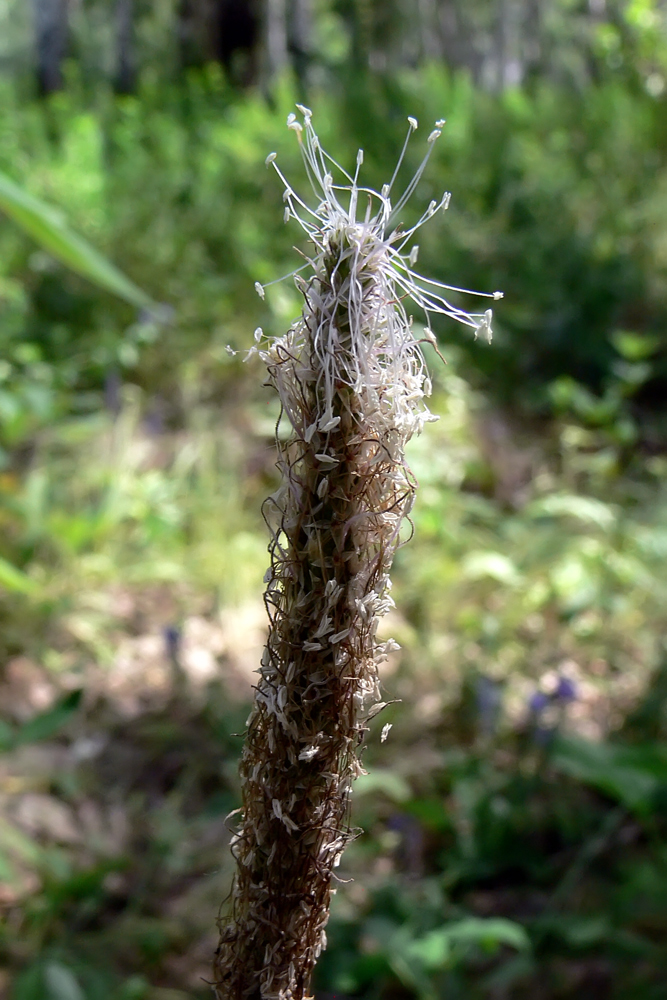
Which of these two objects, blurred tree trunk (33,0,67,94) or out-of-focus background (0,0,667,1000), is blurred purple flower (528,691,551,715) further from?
blurred tree trunk (33,0,67,94)

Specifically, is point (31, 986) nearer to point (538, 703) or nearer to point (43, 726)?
point (43, 726)

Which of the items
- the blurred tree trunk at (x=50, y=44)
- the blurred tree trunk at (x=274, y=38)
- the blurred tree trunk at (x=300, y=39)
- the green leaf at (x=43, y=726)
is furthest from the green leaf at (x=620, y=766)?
the blurred tree trunk at (x=50, y=44)

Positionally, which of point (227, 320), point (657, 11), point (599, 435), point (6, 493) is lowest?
point (6, 493)

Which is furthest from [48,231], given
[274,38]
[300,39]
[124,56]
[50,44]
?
[274,38]

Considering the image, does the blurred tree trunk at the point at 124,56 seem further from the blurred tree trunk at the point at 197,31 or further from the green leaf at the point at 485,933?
the green leaf at the point at 485,933

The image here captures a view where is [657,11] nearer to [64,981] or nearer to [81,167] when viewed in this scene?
[81,167]

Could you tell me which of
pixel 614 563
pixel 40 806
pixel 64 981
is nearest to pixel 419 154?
pixel 614 563

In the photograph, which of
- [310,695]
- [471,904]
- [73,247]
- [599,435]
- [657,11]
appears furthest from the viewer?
[657,11]
